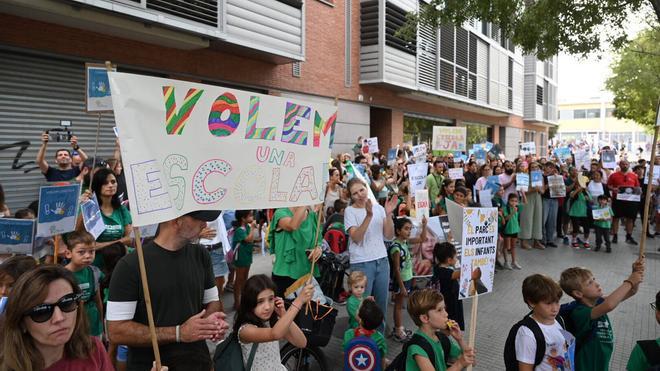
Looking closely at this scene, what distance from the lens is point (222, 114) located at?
2.60m

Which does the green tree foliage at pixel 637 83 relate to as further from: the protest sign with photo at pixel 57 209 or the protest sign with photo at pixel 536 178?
the protest sign with photo at pixel 57 209

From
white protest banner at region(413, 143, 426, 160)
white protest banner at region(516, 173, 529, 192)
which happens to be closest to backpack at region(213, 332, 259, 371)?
white protest banner at region(516, 173, 529, 192)

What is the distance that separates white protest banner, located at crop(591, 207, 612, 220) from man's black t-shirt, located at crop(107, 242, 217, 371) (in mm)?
9957

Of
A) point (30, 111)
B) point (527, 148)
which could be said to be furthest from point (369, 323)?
point (527, 148)

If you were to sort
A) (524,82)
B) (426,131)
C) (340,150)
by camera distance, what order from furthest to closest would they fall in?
(524,82), (426,131), (340,150)

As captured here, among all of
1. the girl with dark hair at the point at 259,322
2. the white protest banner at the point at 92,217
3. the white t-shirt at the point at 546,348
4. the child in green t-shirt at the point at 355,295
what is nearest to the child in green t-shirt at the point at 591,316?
the white t-shirt at the point at 546,348

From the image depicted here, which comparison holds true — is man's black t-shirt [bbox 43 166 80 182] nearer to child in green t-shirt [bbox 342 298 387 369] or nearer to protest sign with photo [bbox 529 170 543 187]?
child in green t-shirt [bbox 342 298 387 369]

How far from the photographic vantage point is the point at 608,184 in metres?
11.7

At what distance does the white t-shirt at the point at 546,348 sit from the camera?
296 cm

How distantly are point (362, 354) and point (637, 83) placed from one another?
1019 inches

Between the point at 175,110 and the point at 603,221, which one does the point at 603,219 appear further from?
the point at 175,110

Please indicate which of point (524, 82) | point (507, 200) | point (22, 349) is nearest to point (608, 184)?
point (507, 200)

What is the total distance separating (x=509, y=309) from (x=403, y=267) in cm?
195

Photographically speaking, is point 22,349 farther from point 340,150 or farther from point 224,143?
point 340,150
